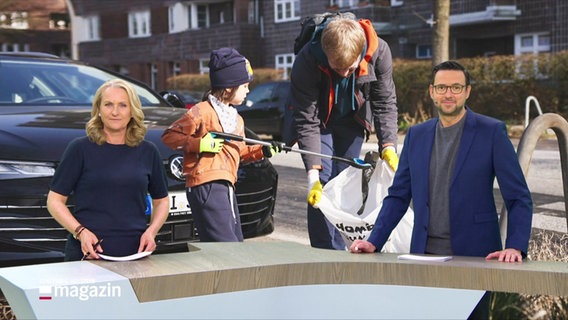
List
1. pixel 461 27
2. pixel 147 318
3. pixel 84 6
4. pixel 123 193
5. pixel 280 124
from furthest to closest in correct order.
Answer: pixel 84 6
pixel 461 27
pixel 280 124
pixel 123 193
pixel 147 318

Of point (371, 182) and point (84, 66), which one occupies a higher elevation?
point (84, 66)

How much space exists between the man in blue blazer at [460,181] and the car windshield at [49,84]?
3901 mm

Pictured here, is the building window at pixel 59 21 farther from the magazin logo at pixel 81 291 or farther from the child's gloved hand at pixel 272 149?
the magazin logo at pixel 81 291

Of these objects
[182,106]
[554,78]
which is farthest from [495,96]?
[182,106]

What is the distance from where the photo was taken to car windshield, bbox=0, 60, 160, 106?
657cm

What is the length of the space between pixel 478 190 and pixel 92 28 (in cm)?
5280

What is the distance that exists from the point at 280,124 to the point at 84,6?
125ft

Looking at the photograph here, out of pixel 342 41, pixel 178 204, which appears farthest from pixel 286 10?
pixel 342 41

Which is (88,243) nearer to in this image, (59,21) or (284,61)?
(284,61)

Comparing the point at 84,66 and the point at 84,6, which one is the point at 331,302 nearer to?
the point at 84,66

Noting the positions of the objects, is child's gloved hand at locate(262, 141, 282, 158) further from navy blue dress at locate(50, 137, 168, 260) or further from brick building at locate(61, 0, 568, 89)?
brick building at locate(61, 0, 568, 89)

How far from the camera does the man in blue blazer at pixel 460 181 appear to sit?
10.5 feet

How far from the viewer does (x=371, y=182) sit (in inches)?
194

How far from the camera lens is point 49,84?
6867 millimetres
